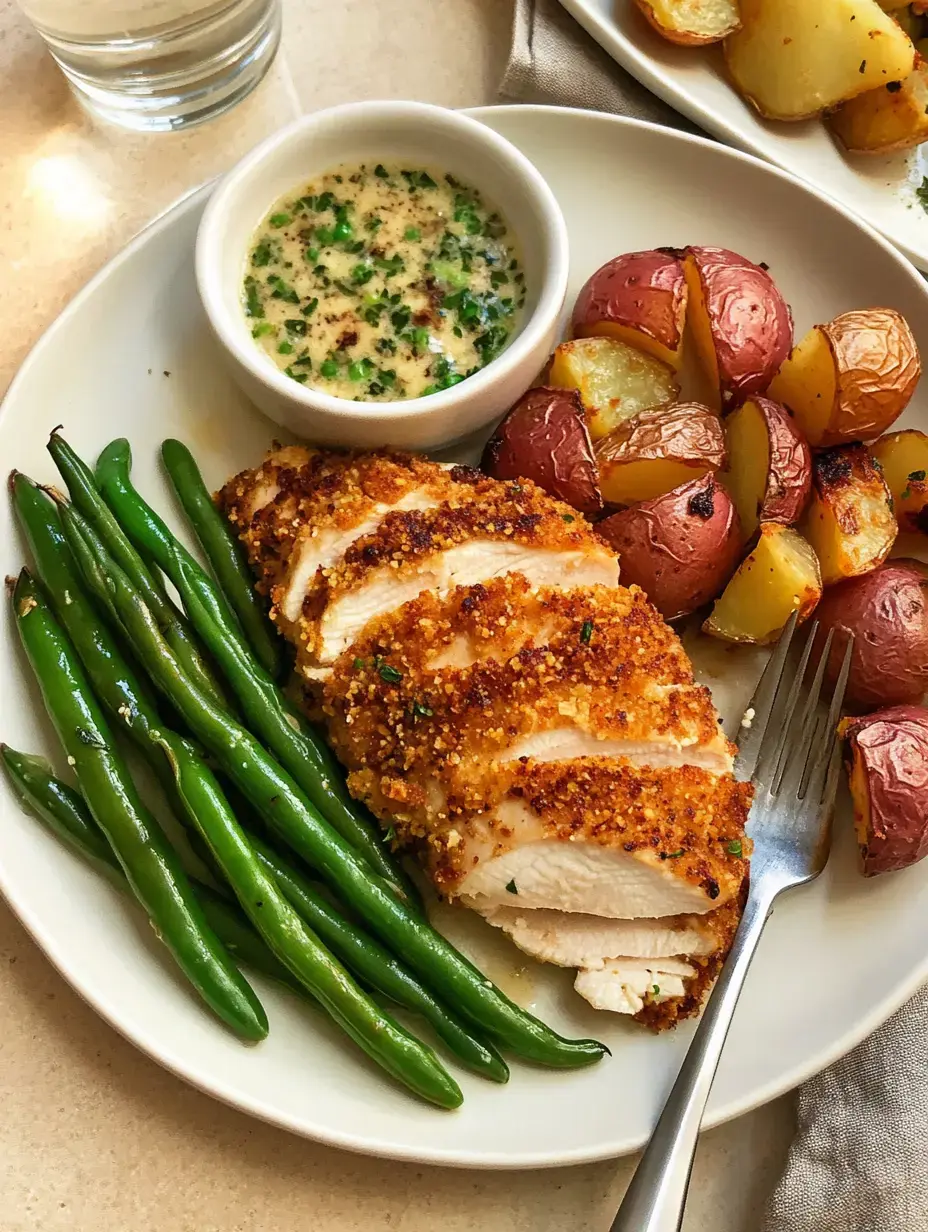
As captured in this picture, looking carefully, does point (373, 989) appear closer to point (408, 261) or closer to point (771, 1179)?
point (771, 1179)

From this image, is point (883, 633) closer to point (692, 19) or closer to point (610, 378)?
point (610, 378)

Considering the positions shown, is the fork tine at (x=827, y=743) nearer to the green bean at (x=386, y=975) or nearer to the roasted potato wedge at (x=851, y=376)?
the roasted potato wedge at (x=851, y=376)

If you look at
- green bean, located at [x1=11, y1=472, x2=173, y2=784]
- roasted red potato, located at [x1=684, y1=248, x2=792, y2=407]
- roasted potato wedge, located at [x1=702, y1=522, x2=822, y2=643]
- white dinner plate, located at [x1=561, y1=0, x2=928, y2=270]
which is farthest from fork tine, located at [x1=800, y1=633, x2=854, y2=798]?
green bean, located at [x1=11, y1=472, x2=173, y2=784]

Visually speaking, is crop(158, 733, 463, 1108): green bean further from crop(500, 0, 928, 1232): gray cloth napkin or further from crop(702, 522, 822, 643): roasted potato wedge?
crop(702, 522, 822, 643): roasted potato wedge

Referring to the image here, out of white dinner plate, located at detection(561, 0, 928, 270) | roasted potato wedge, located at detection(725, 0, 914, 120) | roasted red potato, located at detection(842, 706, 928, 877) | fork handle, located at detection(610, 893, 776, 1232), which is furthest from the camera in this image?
white dinner plate, located at detection(561, 0, 928, 270)

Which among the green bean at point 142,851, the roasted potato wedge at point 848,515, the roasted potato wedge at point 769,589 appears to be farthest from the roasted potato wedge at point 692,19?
the green bean at point 142,851

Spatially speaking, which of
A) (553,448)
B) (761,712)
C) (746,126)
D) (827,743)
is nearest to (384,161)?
(553,448)
